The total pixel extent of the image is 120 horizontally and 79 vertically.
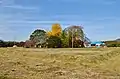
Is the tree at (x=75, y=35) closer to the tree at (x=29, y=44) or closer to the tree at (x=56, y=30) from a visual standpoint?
the tree at (x=56, y=30)

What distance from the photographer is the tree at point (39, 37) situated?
106775 mm

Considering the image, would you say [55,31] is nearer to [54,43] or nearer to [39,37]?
[39,37]

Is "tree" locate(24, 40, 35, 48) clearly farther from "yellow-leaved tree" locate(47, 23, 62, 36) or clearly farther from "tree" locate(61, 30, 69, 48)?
"tree" locate(61, 30, 69, 48)

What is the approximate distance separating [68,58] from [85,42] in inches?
2643

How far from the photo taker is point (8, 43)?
109500mm

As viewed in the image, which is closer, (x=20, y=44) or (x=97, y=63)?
(x=97, y=63)

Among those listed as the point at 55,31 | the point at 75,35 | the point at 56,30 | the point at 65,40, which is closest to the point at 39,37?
the point at 55,31

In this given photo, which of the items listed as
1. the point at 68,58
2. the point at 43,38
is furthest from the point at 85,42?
the point at 68,58

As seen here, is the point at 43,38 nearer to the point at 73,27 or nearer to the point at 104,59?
the point at 73,27

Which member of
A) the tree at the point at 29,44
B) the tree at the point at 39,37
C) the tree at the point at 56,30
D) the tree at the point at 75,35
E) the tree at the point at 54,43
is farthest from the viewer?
the tree at the point at 56,30

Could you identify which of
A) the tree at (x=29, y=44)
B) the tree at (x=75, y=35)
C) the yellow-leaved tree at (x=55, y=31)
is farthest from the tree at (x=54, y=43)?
the yellow-leaved tree at (x=55, y=31)

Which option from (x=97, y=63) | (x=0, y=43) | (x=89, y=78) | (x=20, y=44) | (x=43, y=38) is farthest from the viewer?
(x=20, y=44)

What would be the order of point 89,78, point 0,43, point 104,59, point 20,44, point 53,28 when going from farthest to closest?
point 53,28 → point 20,44 → point 0,43 → point 104,59 → point 89,78

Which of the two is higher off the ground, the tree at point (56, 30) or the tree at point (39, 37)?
the tree at point (56, 30)
